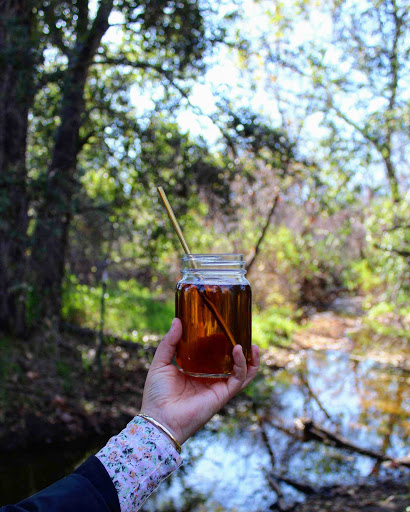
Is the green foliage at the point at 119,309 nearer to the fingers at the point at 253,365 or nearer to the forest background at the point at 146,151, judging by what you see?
the forest background at the point at 146,151

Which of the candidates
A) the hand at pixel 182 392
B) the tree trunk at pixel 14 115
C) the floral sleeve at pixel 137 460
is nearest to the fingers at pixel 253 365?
the hand at pixel 182 392

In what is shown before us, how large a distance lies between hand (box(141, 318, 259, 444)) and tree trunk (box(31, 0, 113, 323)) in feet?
12.6

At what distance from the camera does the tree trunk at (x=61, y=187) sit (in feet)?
17.4

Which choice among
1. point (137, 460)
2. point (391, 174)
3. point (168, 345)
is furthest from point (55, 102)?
point (391, 174)

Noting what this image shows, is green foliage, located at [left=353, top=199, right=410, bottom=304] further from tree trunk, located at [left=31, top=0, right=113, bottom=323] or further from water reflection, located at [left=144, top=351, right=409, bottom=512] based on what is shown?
tree trunk, located at [left=31, top=0, right=113, bottom=323]

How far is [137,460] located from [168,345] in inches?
16.8

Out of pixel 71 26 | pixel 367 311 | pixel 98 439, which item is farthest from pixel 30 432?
pixel 367 311

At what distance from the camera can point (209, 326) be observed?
5.57ft

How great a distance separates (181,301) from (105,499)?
0.67 meters

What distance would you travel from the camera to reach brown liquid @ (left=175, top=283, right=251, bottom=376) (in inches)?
66.4

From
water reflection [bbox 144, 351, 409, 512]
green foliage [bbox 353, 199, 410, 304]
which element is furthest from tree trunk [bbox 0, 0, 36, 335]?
green foliage [bbox 353, 199, 410, 304]

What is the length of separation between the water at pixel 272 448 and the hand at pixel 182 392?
3.28m

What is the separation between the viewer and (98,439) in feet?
18.0

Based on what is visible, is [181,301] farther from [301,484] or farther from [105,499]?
[301,484]
